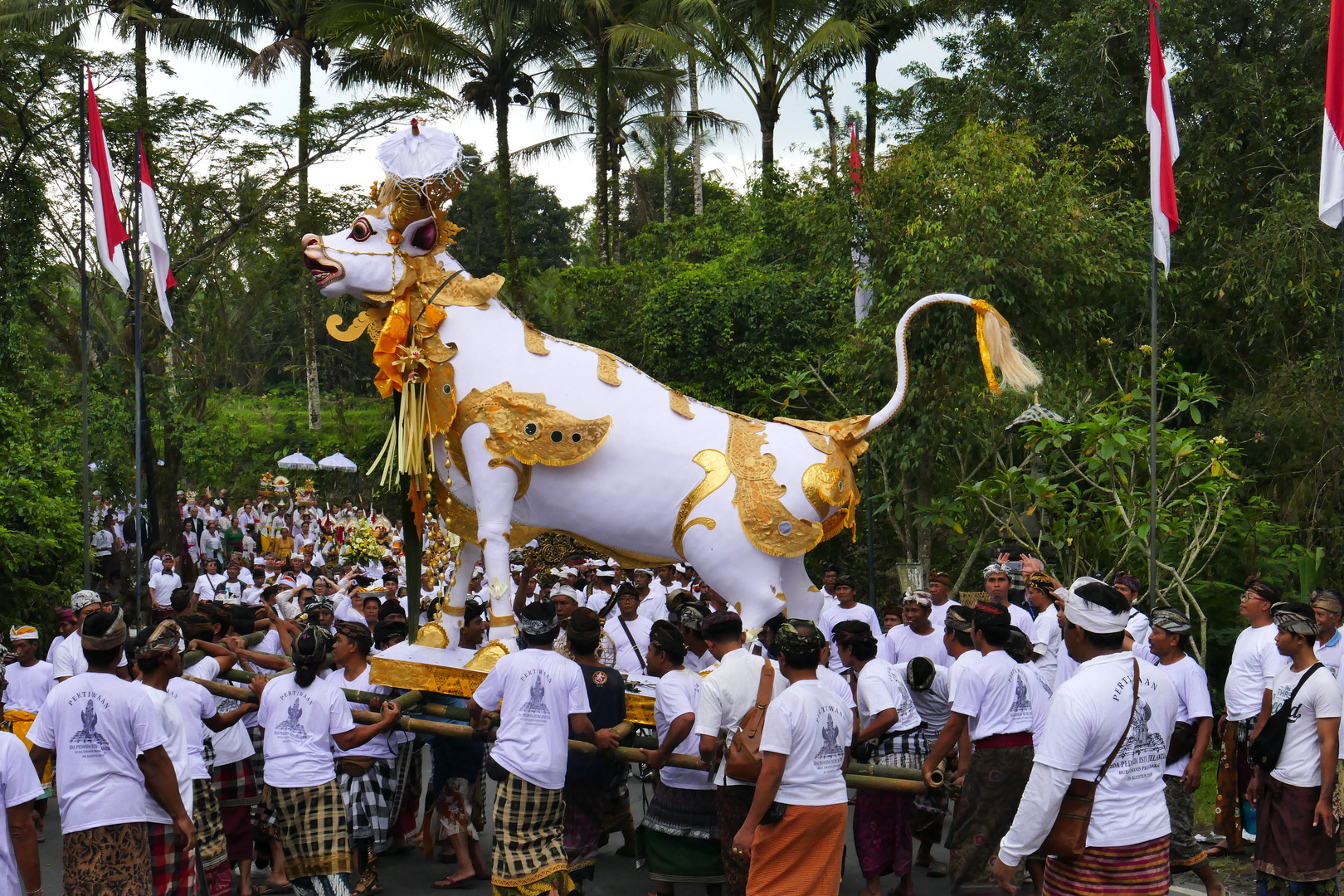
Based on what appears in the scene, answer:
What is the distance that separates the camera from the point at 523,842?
6.25 metres

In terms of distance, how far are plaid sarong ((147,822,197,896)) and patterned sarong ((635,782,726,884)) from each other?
246 centimetres

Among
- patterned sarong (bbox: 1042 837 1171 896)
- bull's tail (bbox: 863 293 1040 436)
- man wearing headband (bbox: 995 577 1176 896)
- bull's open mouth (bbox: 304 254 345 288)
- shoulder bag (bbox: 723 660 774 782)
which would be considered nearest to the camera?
man wearing headband (bbox: 995 577 1176 896)

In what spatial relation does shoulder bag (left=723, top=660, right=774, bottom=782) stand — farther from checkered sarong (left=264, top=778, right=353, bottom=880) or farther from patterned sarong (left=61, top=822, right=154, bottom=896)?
patterned sarong (left=61, top=822, right=154, bottom=896)

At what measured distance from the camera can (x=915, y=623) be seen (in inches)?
336

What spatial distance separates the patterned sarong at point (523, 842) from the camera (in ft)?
20.5

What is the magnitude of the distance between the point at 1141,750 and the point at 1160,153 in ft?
22.3

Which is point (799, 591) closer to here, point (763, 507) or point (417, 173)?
point (763, 507)

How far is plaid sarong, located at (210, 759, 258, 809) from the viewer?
24.4ft

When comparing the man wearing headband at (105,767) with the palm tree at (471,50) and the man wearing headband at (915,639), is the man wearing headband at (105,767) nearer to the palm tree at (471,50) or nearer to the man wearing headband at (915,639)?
the man wearing headband at (915,639)

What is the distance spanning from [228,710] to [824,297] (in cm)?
1343

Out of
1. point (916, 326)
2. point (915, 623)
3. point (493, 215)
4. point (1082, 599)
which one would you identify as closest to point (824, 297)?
point (916, 326)

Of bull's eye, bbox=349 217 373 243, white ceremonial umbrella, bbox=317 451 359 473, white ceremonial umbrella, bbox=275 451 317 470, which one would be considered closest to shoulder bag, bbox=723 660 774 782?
bull's eye, bbox=349 217 373 243

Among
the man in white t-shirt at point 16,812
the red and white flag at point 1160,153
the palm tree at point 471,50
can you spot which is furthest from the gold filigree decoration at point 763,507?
the palm tree at point 471,50

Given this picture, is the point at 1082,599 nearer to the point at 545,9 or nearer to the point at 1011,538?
the point at 1011,538
